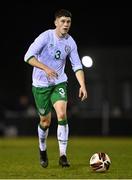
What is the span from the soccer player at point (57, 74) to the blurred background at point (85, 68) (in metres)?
15.0

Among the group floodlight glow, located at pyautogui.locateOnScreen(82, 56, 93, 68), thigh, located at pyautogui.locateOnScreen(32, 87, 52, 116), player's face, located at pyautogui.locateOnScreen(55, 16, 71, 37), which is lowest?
thigh, located at pyautogui.locateOnScreen(32, 87, 52, 116)

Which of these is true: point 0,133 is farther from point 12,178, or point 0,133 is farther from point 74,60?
point 12,178

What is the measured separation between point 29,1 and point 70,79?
7.59m

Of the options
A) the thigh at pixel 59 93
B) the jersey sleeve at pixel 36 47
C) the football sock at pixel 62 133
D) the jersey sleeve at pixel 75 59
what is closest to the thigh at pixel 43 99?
the thigh at pixel 59 93

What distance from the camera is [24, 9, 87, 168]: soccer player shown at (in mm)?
11259

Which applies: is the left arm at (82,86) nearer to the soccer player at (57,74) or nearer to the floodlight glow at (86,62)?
the soccer player at (57,74)

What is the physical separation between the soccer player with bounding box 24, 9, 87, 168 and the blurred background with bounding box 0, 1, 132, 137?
15.0m

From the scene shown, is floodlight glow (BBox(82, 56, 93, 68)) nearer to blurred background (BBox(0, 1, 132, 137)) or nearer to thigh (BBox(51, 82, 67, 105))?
thigh (BBox(51, 82, 67, 105))

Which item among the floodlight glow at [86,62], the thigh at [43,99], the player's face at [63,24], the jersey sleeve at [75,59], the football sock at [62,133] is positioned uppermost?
the player's face at [63,24]

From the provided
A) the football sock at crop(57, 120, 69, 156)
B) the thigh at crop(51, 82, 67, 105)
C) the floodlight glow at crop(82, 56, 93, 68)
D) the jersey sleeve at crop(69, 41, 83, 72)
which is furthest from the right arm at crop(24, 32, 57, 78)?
the floodlight glow at crop(82, 56, 93, 68)

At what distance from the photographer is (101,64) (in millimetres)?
34594

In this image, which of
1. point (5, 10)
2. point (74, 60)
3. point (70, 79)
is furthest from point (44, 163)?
Result: point (5, 10)

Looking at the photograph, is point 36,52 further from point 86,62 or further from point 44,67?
point 86,62

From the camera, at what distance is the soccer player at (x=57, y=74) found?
11.3 meters
